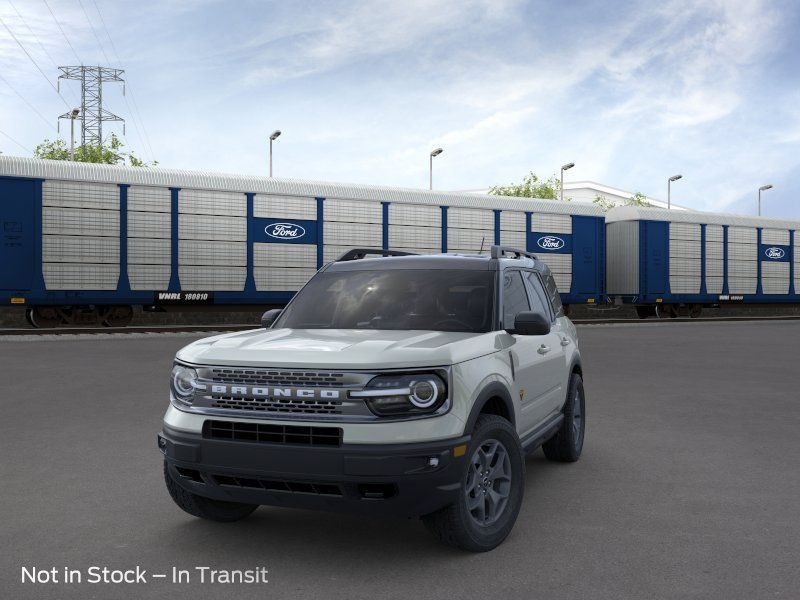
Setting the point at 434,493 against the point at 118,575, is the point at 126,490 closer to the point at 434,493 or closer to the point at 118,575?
the point at 118,575

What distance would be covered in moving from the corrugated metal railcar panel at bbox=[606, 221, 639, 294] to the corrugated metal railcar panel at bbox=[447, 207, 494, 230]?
646 centimetres

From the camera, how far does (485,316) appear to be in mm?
5031

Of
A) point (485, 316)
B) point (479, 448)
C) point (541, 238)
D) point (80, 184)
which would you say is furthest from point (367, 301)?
point (541, 238)

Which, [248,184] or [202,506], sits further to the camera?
[248,184]

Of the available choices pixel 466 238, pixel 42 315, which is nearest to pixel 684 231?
pixel 466 238

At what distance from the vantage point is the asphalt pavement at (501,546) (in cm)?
385

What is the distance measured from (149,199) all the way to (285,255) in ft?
14.6

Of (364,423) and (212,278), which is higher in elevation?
(212,278)

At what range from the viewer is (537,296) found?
625 cm

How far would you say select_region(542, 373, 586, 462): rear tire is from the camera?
21.1 feet

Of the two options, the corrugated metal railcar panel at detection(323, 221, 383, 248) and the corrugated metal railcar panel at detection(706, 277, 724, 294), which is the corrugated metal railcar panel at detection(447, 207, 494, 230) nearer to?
the corrugated metal railcar panel at detection(323, 221, 383, 248)

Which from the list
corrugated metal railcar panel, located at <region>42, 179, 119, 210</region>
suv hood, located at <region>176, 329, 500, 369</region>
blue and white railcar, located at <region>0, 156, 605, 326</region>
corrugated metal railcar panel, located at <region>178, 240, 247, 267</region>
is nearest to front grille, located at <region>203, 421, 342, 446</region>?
suv hood, located at <region>176, 329, 500, 369</region>

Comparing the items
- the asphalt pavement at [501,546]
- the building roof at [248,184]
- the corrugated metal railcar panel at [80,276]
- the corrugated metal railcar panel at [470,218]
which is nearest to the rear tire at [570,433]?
the asphalt pavement at [501,546]

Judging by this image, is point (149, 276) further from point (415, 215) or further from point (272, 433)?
point (272, 433)
